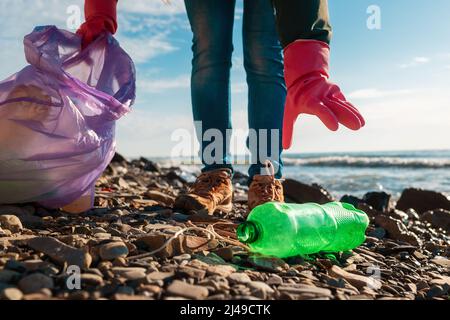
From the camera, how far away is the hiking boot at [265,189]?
9.20 feet

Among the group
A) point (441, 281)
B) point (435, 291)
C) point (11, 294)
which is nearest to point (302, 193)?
point (441, 281)

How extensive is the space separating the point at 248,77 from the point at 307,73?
118cm

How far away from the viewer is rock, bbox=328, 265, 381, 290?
1.86 metres

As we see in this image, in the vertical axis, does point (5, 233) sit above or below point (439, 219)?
above

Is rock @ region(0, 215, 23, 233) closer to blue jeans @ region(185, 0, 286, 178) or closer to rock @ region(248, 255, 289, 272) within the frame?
rock @ region(248, 255, 289, 272)

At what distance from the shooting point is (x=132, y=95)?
273 centimetres

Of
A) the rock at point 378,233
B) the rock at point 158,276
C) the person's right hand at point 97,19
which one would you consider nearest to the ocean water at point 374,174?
the rock at point 378,233

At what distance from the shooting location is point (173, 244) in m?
1.89

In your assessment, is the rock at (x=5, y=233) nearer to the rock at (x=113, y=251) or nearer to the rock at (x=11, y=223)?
the rock at (x=11, y=223)

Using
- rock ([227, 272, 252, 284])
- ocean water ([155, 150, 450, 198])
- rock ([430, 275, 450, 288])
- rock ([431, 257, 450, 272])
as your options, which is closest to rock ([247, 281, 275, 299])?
rock ([227, 272, 252, 284])

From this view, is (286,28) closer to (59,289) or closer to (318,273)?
(318,273)

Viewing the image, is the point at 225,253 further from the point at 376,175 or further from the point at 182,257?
the point at 376,175

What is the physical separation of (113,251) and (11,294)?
0.43 meters
